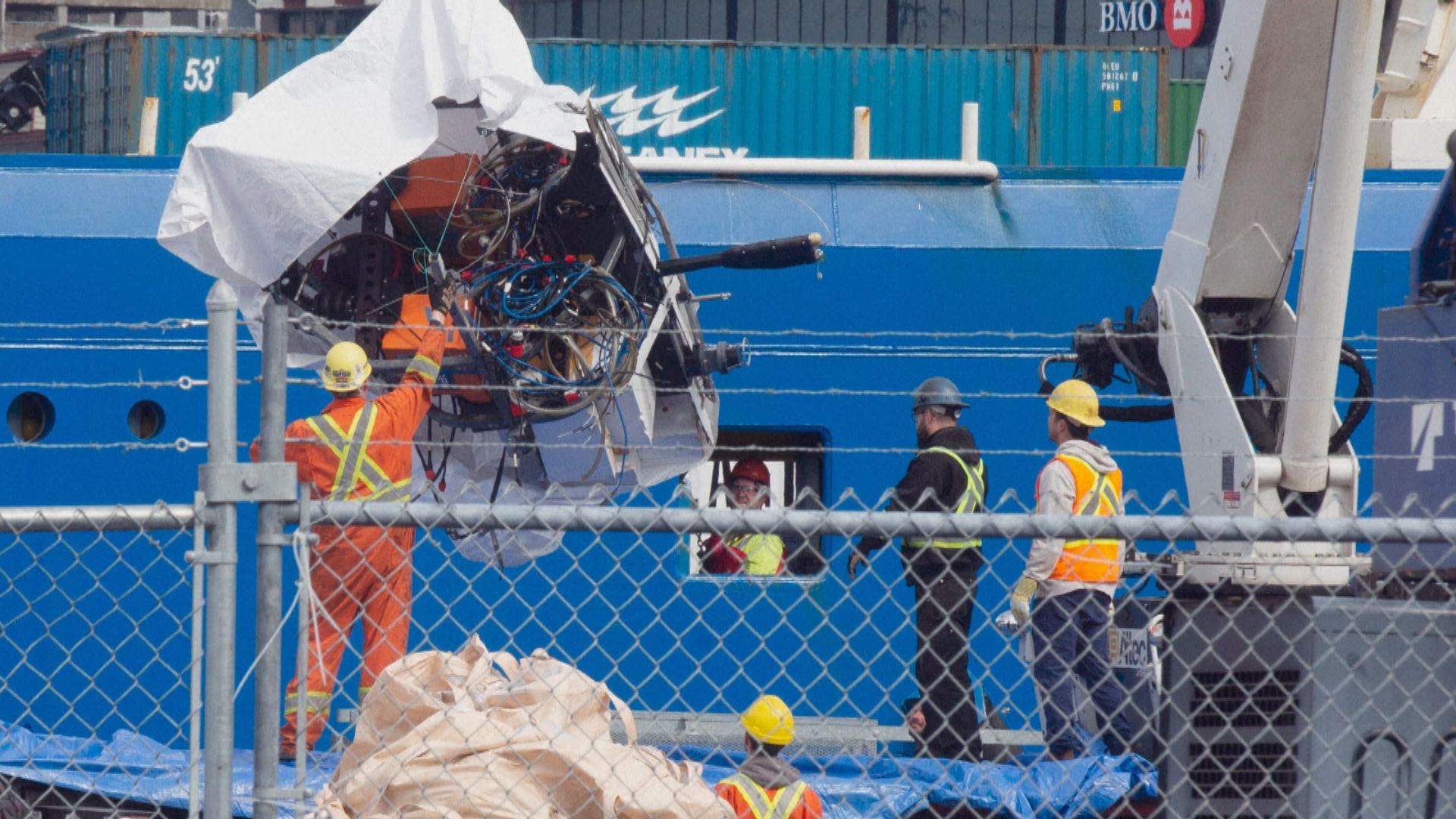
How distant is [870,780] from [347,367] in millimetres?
2624

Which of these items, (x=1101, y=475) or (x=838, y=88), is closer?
(x=1101, y=475)

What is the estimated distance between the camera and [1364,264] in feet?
29.4

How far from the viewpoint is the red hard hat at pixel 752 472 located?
8859 mm

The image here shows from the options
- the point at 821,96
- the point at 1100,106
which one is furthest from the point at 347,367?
the point at 1100,106

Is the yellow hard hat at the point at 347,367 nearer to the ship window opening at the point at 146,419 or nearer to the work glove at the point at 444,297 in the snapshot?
the work glove at the point at 444,297

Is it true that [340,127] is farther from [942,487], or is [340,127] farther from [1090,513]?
[1090,513]

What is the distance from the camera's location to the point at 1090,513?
680cm

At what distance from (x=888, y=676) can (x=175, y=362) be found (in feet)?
13.2

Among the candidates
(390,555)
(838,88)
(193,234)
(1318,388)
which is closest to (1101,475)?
(1318,388)

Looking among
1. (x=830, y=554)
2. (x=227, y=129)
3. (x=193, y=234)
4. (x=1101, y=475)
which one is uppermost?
(x=227, y=129)

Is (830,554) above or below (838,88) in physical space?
below

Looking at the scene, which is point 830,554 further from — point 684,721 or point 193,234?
point 193,234

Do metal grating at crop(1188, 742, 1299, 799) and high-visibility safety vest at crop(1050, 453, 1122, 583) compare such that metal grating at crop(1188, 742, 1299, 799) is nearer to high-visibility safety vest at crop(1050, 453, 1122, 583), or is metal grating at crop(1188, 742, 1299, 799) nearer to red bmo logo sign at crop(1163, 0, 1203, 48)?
high-visibility safety vest at crop(1050, 453, 1122, 583)

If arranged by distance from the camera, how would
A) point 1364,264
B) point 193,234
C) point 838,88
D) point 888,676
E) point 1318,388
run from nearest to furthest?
point 1318,388 < point 193,234 < point 888,676 < point 1364,264 < point 838,88
